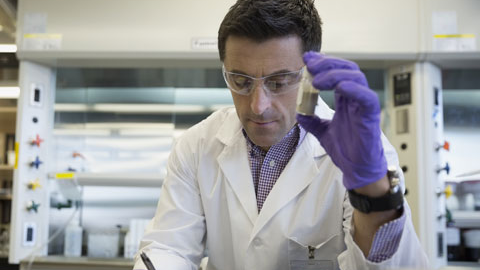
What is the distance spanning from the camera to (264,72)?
1233 mm

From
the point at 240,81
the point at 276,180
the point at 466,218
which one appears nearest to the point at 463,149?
the point at 466,218

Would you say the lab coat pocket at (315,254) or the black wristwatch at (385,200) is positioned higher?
the black wristwatch at (385,200)

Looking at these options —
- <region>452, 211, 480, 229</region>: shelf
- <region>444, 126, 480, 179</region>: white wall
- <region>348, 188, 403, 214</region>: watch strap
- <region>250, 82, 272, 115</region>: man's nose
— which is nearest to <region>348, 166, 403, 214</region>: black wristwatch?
<region>348, 188, 403, 214</region>: watch strap

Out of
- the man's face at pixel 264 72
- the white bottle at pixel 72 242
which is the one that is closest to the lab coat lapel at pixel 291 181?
the man's face at pixel 264 72

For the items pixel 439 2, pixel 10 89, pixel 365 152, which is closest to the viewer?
pixel 365 152

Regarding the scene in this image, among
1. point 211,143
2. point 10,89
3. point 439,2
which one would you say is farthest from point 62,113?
point 439,2

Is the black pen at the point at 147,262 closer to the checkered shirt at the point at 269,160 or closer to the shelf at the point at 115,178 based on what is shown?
the checkered shirt at the point at 269,160

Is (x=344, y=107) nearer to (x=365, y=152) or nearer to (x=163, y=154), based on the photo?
(x=365, y=152)

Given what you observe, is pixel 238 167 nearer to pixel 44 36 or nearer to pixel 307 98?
pixel 307 98

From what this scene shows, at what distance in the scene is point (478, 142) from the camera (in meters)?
2.85

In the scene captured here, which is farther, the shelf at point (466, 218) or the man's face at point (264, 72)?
the shelf at point (466, 218)

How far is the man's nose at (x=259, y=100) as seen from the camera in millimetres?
1219

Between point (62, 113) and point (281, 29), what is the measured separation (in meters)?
2.00

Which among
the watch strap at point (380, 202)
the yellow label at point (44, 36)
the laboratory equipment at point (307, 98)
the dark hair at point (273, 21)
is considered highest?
the yellow label at point (44, 36)
